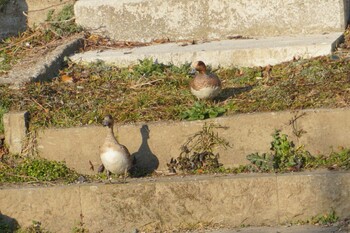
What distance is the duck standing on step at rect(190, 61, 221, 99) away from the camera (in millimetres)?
8398

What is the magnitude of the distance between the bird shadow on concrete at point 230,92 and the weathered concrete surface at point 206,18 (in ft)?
4.46

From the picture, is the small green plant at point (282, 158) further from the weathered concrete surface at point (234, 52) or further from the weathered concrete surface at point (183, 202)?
the weathered concrete surface at point (234, 52)

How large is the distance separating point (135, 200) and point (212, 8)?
3.29 m

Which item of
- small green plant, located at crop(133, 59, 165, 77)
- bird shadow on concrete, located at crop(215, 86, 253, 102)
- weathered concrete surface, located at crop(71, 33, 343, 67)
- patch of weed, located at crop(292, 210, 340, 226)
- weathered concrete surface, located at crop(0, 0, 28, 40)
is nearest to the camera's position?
patch of weed, located at crop(292, 210, 340, 226)

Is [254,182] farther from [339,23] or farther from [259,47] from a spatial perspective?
[339,23]

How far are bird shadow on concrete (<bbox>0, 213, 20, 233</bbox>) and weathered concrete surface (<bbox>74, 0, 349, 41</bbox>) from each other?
333 cm

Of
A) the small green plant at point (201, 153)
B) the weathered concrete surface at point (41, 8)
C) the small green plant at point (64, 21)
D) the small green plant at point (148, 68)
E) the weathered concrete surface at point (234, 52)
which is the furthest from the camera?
the weathered concrete surface at point (41, 8)

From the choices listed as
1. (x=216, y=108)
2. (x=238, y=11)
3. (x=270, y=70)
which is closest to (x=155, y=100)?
(x=216, y=108)

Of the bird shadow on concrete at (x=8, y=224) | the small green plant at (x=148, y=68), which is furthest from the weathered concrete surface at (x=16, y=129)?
the small green plant at (x=148, y=68)

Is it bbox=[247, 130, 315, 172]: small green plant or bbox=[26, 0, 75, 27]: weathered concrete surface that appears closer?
bbox=[247, 130, 315, 172]: small green plant

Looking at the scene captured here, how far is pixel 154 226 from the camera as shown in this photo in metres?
7.75

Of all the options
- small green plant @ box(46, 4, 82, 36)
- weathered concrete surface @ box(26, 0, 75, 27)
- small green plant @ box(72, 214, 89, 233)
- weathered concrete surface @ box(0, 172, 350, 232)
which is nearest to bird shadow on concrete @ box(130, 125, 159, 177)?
weathered concrete surface @ box(0, 172, 350, 232)

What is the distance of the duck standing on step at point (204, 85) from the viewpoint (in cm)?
840

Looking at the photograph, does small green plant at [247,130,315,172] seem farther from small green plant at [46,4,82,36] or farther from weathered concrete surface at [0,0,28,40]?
weathered concrete surface at [0,0,28,40]
